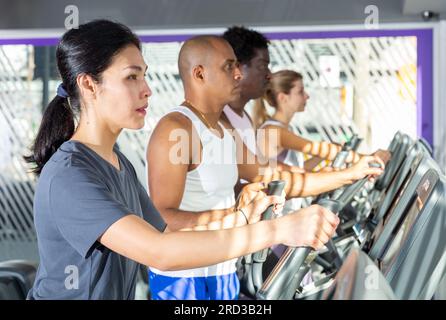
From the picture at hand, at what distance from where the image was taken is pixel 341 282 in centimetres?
103

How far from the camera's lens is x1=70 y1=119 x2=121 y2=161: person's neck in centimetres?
189

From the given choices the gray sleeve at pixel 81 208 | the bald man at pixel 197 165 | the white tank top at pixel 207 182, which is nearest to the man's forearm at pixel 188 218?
the bald man at pixel 197 165

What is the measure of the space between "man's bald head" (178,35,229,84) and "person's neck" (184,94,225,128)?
0.12 m

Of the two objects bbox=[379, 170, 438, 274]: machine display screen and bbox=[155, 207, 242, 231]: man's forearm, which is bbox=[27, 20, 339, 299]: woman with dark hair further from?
bbox=[155, 207, 242, 231]: man's forearm

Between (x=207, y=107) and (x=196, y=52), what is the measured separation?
0.91 ft

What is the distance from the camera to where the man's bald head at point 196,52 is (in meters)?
3.18

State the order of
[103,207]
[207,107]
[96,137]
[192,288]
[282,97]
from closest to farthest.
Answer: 1. [103,207]
2. [96,137]
3. [192,288]
4. [207,107]
5. [282,97]

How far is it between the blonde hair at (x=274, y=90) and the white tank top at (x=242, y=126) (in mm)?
1182

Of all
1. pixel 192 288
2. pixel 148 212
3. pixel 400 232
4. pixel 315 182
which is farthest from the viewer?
pixel 315 182

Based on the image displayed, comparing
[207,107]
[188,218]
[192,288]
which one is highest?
[207,107]

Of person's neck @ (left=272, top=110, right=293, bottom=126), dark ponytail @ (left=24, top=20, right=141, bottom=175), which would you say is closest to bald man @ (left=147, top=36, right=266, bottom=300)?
dark ponytail @ (left=24, top=20, right=141, bottom=175)

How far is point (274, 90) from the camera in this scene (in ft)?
16.8

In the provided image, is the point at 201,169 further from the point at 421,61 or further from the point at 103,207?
the point at 421,61

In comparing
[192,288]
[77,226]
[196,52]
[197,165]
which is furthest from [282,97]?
[77,226]
